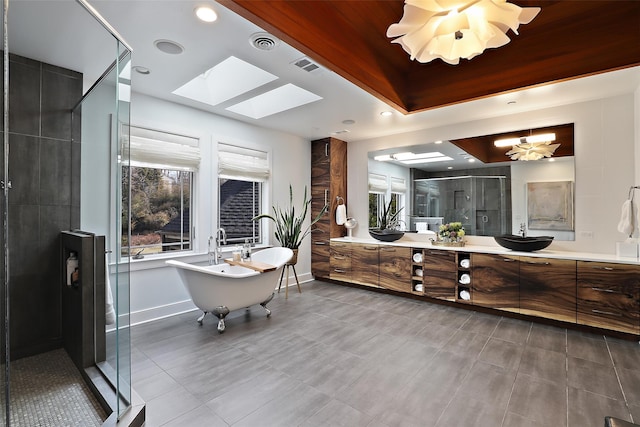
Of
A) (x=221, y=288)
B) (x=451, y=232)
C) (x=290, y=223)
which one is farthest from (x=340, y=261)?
(x=221, y=288)

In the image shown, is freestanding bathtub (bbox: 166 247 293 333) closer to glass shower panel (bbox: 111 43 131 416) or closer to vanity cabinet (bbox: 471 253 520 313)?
glass shower panel (bbox: 111 43 131 416)

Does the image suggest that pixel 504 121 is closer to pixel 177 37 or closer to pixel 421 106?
pixel 421 106

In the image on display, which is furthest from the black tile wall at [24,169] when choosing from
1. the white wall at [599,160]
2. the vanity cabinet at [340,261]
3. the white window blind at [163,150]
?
the white wall at [599,160]

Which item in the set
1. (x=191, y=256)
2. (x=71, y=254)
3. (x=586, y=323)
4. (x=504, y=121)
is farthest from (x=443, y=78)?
(x=71, y=254)

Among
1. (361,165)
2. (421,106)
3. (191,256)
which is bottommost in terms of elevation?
(191,256)

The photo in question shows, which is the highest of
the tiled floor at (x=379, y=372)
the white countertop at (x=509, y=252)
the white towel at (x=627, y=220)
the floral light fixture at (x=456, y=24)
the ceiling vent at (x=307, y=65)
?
the ceiling vent at (x=307, y=65)

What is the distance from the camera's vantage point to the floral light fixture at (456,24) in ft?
5.49

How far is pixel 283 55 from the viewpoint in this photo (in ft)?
8.41

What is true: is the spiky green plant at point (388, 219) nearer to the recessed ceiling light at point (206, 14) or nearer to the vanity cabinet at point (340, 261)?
the vanity cabinet at point (340, 261)

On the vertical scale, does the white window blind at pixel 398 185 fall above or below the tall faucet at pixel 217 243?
above

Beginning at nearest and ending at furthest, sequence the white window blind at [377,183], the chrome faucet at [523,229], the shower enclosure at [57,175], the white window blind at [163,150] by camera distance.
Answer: the shower enclosure at [57,175] < the white window blind at [163,150] < the chrome faucet at [523,229] < the white window blind at [377,183]

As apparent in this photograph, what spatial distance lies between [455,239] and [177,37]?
3988 millimetres

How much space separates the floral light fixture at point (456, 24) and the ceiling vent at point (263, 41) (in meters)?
0.92

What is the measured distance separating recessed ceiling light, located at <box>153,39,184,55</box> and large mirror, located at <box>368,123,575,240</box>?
139 inches
